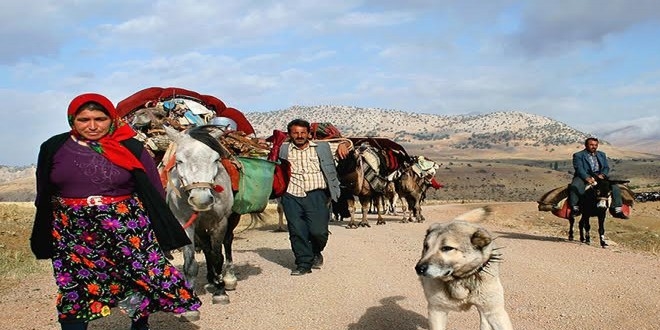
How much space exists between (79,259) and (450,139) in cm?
14753

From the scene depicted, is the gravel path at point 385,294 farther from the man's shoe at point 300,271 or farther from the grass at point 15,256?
the grass at point 15,256

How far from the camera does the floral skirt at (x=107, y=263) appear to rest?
406 centimetres

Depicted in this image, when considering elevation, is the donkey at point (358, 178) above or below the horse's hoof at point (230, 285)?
above

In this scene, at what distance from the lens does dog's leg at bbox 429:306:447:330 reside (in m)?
4.41

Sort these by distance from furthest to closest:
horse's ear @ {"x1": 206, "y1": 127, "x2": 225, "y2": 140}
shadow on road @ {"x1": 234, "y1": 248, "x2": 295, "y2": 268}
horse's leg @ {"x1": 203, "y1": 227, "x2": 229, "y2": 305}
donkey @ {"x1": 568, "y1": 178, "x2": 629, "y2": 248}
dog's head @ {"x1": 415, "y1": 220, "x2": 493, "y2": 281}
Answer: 1. donkey @ {"x1": 568, "y1": 178, "x2": 629, "y2": 248}
2. shadow on road @ {"x1": 234, "y1": 248, "x2": 295, "y2": 268}
3. horse's leg @ {"x1": 203, "y1": 227, "x2": 229, "y2": 305}
4. horse's ear @ {"x1": 206, "y1": 127, "x2": 225, "y2": 140}
5. dog's head @ {"x1": 415, "y1": 220, "x2": 493, "y2": 281}

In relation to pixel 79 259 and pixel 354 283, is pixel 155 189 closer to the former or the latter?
pixel 79 259

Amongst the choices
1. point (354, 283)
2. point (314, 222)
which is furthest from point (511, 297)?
point (314, 222)

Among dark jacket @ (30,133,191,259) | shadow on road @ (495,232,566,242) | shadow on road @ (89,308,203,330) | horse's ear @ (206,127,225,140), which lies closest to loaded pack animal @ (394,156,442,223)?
shadow on road @ (495,232,566,242)

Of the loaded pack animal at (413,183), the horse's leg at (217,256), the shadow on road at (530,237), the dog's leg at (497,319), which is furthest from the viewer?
the loaded pack animal at (413,183)

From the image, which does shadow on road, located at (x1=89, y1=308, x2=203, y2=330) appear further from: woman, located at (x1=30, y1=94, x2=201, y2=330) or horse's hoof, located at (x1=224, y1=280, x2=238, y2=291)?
woman, located at (x1=30, y1=94, x2=201, y2=330)

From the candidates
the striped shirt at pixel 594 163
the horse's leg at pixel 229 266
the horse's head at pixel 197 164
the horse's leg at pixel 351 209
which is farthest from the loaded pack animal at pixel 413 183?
the horse's head at pixel 197 164

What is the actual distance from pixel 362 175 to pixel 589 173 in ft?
18.6

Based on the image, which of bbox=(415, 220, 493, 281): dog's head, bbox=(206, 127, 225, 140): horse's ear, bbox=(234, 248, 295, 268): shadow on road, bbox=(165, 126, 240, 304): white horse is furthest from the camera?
bbox=(234, 248, 295, 268): shadow on road

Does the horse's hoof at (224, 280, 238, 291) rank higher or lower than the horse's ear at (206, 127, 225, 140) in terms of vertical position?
lower
